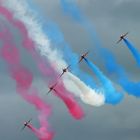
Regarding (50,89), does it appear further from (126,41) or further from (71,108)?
(126,41)

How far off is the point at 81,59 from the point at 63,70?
467 cm

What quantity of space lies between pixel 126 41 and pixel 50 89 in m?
16.8

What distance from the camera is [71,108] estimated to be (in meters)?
188

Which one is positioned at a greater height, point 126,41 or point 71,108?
point 126,41

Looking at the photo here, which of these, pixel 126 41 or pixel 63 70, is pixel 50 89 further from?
pixel 126 41

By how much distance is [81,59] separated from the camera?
18812 cm

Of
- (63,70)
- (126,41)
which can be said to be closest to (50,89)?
(63,70)

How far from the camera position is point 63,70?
185625mm

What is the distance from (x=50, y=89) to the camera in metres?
188

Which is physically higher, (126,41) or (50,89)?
(126,41)

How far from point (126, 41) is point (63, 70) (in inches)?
514

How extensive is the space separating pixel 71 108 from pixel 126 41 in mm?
16240
